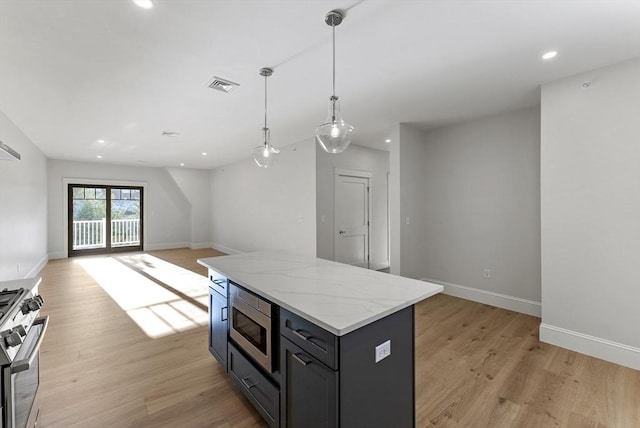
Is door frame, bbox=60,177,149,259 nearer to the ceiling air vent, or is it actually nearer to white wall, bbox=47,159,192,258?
white wall, bbox=47,159,192,258

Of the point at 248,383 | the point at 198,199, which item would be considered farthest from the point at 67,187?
the point at 248,383

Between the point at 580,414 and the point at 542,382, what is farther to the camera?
the point at 542,382

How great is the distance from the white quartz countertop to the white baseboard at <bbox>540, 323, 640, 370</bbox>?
2.03m

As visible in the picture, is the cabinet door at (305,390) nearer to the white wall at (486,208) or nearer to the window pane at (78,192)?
the white wall at (486,208)

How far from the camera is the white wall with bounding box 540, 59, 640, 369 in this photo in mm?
2396

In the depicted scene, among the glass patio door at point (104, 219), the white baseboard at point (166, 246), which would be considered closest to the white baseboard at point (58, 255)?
the glass patio door at point (104, 219)

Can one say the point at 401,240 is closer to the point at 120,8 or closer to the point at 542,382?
the point at 542,382

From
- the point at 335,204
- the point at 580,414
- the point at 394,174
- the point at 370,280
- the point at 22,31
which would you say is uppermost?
the point at 22,31

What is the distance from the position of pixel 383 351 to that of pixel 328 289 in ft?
1.43

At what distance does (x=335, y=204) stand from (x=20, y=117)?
4.56 meters

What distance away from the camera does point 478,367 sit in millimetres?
2402

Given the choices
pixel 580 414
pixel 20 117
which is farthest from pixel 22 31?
pixel 580 414

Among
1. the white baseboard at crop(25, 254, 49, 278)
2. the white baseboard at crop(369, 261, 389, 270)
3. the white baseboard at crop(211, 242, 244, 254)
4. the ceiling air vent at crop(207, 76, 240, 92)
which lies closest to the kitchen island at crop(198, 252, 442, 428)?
the ceiling air vent at crop(207, 76, 240, 92)

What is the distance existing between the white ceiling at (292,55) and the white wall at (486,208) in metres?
0.41
